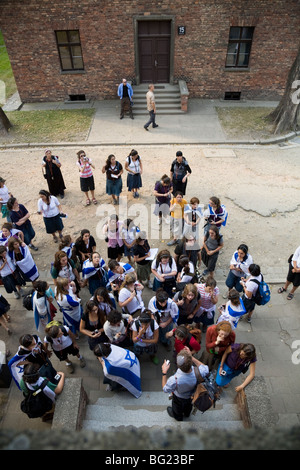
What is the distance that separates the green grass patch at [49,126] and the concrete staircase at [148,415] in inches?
417

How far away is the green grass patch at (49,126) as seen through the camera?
1356cm

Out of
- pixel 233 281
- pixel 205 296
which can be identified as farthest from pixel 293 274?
pixel 205 296

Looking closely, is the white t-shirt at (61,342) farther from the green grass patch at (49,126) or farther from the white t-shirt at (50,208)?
the green grass patch at (49,126)

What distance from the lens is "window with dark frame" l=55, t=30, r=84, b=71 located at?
14.5 meters

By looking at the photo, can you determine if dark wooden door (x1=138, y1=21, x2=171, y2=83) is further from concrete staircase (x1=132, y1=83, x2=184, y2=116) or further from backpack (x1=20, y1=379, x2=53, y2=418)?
backpack (x1=20, y1=379, x2=53, y2=418)

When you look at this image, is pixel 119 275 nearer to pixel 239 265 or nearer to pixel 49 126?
pixel 239 265

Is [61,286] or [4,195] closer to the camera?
[61,286]

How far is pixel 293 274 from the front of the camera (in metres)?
6.75

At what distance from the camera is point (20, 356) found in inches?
186

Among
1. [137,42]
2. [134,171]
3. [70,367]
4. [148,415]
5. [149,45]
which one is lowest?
[70,367]

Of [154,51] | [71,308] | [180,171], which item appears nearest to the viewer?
[71,308]

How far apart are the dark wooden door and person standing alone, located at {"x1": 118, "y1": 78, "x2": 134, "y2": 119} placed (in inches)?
68.6

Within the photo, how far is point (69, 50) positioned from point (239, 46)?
24.5 ft

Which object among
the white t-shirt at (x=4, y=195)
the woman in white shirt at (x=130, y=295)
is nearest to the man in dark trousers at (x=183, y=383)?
the woman in white shirt at (x=130, y=295)
